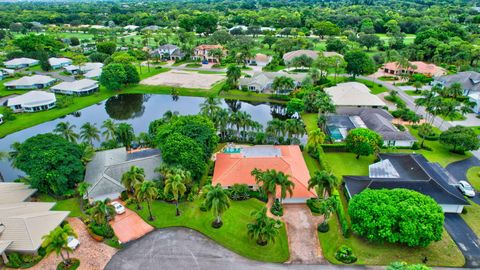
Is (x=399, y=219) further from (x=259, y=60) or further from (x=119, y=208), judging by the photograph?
(x=259, y=60)

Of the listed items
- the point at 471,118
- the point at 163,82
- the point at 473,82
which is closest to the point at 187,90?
the point at 163,82

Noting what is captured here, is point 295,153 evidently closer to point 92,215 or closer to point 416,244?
point 416,244

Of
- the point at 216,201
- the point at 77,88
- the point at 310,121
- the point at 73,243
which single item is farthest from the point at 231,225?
the point at 77,88

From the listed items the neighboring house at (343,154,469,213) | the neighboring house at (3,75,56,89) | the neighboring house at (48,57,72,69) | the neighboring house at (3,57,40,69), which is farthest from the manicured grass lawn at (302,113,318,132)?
the neighboring house at (3,57,40,69)

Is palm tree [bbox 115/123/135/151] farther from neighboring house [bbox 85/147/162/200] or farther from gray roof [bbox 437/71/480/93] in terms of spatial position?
gray roof [bbox 437/71/480/93]

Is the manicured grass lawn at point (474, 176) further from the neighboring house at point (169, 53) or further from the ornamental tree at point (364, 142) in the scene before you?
the neighboring house at point (169, 53)
